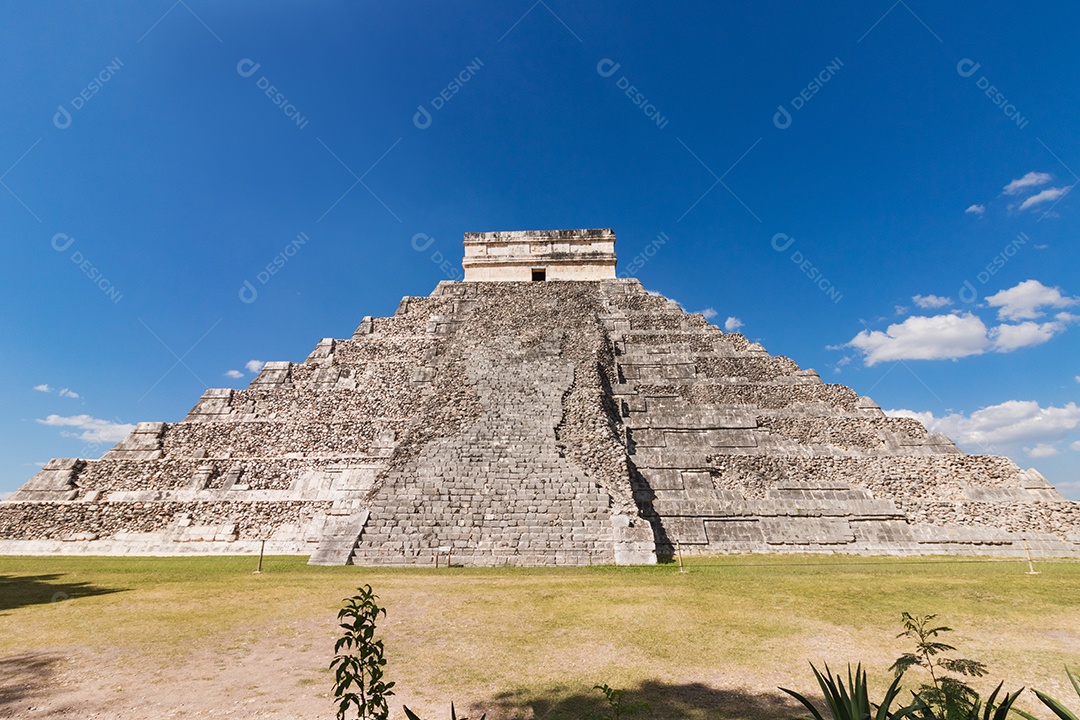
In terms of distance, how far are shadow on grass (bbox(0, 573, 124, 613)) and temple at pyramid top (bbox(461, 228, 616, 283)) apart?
19.0 m

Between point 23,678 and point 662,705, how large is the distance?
593 centimetres

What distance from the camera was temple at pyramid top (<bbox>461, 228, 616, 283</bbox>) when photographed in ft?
85.2

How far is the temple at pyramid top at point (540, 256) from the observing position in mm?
25969

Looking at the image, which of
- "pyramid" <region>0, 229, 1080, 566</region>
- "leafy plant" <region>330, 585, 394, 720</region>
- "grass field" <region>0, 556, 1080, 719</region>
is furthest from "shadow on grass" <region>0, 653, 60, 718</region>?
"pyramid" <region>0, 229, 1080, 566</region>

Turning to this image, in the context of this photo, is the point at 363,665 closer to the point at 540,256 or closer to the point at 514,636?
the point at 514,636

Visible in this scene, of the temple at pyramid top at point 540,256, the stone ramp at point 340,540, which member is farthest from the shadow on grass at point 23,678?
the temple at pyramid top at point 540,256

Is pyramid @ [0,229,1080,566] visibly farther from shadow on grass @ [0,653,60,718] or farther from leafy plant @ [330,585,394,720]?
leafy plant @ [330,585,394,720]

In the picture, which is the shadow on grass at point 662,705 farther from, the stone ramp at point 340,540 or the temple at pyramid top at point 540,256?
the temple at pyramid top at point 540,256

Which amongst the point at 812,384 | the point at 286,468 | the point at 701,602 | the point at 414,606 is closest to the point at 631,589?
the point at 701,602

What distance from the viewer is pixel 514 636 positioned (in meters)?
6.20

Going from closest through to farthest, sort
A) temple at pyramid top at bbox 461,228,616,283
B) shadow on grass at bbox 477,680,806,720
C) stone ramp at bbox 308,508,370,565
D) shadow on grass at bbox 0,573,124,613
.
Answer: shadow on grass at bbox 477,680,806,720 → shadow on grass at bbox 0,573,124,613 → stone ramp at bbox 308,508,370,565 → temple at pyramid top at bbox 461,228,616,283

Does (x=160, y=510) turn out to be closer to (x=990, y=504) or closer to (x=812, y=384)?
(x=812, y=384)

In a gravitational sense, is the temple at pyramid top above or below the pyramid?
above

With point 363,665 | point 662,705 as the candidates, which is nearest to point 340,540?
point 662,705
